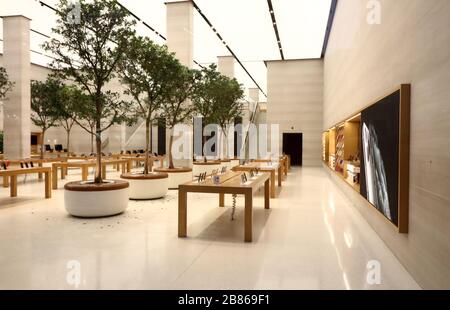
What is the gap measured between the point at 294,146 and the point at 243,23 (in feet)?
29.2

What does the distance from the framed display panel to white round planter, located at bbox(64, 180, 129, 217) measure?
4151 millimetres

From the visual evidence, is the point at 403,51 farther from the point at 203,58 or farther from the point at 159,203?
the point at 203,58

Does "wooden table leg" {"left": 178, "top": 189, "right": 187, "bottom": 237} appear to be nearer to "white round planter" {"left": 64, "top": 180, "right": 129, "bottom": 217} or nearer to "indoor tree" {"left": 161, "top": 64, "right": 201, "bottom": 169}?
"white round planter" {"left": 64, "top": 180, "right": 129, "bottom": 217}

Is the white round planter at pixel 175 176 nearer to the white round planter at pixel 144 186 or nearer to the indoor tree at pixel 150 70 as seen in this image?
the indoor tree at pixel 150 70

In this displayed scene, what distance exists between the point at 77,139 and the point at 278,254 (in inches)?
916

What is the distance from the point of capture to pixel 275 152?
20.8 metres

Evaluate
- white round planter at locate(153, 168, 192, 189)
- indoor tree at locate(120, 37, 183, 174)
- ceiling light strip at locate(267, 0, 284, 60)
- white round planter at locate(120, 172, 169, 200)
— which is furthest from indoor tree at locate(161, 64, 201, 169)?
ceiling light strip at locate(267, 0, 284, 60)

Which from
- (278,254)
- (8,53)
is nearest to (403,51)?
(278,254)

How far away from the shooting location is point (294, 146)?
2145cm

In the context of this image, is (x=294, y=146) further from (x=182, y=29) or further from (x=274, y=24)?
(x=182, y=29)

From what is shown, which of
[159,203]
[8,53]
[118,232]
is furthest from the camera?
[8,53]

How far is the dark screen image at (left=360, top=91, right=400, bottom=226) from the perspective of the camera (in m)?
3.88

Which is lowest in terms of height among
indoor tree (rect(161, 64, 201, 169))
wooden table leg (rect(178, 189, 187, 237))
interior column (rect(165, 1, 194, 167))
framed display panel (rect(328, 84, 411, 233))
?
wooden table leg (rect(178, 189, 187, 237))

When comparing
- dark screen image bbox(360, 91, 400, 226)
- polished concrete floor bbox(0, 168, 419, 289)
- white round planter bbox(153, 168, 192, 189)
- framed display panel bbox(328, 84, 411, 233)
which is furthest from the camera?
white round planter bbox(153, 168, 192, 189)
